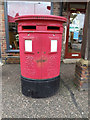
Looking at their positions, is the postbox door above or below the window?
below

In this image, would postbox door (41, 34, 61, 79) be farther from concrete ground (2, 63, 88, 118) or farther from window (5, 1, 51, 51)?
window (5, 1, 51, 51)

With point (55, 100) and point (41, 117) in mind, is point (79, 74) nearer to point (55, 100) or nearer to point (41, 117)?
point (55, 100)

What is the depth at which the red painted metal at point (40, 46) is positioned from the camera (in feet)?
6.90

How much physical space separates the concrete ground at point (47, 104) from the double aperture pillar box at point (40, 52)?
0.20 m

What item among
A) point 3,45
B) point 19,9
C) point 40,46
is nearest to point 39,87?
point 40,46

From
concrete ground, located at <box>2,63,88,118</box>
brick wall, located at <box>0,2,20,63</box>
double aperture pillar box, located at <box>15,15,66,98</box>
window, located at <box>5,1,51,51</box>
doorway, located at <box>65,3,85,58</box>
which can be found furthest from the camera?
doorway, located at <box>65,3,85,58</box>

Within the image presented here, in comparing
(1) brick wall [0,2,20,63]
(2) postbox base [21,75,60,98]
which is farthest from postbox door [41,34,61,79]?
(1) brick wall [0,2,20,63]

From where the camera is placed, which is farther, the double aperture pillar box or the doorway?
the doorway

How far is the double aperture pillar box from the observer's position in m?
2.12

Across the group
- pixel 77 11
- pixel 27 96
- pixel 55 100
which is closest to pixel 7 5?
pixel 77 11

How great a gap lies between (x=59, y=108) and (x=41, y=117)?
1.44ft

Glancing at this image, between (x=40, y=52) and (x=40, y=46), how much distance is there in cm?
13

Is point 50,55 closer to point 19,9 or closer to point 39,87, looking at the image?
point 39,87

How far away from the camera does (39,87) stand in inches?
95.4
